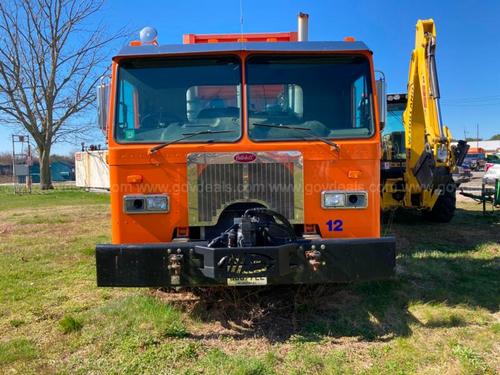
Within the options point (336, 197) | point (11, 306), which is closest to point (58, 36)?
point (11, 306)

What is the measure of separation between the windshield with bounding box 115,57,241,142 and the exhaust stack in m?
1.51

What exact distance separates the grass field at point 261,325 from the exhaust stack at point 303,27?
2.95 metres

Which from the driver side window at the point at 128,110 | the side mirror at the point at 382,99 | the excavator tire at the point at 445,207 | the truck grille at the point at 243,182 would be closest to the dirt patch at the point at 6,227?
the driver side window at the point at 128,110

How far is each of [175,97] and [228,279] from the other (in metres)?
1.80

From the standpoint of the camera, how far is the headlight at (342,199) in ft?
13.7

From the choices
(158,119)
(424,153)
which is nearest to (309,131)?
(158,119)

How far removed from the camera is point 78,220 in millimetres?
12258

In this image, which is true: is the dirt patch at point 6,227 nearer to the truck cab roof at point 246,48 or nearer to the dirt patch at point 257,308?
the dirt patch at point 257,308

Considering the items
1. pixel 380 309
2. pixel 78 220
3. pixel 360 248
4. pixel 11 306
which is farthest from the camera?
pixel 78 220

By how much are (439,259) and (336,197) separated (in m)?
3.31

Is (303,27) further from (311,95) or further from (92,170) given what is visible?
(92,170)

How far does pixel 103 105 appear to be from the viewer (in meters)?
4.34

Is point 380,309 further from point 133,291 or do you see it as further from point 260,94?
point 133,291

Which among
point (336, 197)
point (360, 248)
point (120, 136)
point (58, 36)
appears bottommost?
point (360, 248)
